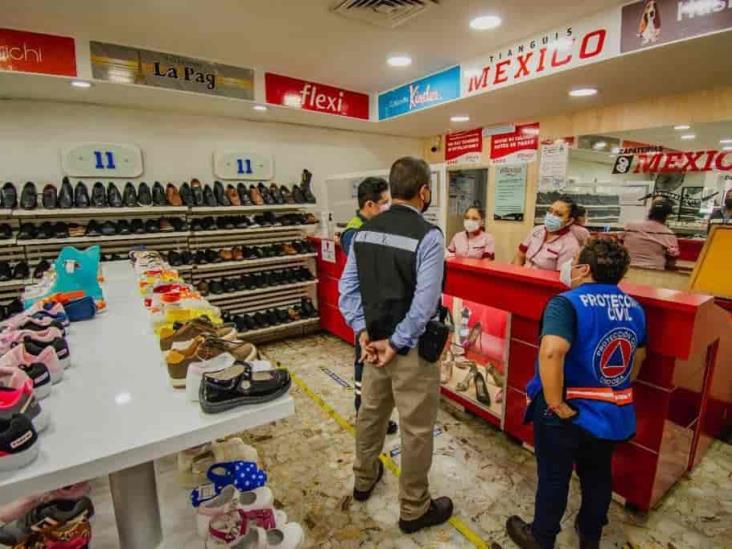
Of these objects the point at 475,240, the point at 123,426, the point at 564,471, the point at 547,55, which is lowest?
the point at 564,471

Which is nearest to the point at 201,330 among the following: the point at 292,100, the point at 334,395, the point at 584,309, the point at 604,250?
the point at 584,309

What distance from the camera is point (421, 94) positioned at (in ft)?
13.8

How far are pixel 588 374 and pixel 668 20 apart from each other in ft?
7.78

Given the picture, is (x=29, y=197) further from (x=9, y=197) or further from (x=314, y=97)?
(x=314, y=97)

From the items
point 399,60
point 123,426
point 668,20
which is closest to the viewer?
point 123,426

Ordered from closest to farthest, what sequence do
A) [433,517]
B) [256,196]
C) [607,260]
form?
[607,260] < [433,517] < [256,196]

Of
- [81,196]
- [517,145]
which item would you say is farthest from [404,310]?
[517,145]

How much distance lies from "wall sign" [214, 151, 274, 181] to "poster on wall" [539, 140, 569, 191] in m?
3.33

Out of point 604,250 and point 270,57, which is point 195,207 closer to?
point 270,57

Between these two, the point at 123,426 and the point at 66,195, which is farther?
the point at 66,195

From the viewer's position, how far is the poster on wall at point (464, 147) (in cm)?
559

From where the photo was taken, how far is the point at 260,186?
477 cm

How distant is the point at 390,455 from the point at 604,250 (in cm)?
185

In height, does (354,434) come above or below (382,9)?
below
